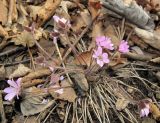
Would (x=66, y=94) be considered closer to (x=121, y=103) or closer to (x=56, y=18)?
(x=121, y=103)

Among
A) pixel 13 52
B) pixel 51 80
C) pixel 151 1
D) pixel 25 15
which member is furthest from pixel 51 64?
pixel 151 1

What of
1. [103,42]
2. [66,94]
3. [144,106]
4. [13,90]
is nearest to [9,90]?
[13,90]

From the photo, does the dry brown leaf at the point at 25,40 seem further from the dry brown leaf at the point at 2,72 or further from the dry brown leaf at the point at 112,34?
the dry brown leaf at the point at 112,34

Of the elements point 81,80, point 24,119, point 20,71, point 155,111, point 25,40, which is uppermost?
point 25,40

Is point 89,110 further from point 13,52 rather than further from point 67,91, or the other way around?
point 13,52

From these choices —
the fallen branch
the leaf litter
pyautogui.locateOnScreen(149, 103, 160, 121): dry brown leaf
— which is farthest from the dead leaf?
the fallen branch

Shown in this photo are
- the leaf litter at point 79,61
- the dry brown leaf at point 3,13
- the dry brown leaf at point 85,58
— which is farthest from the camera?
the dry brown leaf at point 3,13

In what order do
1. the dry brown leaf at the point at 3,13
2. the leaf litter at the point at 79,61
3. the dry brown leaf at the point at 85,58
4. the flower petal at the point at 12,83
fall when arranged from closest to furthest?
1. the flower petal at the point at 12,83
2. the leaf litter at the point at 79,61
3. the dry brown leaf at the point at 85,58
4. the dry brown leaf at the point at 3,13

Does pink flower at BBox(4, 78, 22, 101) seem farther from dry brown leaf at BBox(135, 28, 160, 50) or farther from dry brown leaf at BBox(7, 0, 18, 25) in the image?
dry brown leaf at BBox(135, 28, 160, 50)

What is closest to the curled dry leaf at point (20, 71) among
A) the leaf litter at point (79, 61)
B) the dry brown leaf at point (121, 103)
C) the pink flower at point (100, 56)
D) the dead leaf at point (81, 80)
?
the leaf litter at point (79, 61)
